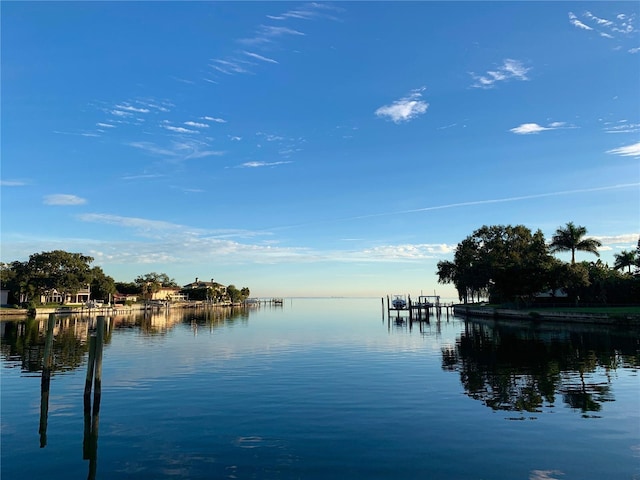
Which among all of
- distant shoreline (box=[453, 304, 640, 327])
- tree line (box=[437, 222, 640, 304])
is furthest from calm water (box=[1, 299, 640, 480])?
tree line (box=[437, 222, 640, 304])

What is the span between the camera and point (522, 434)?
16.0 meters

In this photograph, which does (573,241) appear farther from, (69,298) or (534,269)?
(69,298)

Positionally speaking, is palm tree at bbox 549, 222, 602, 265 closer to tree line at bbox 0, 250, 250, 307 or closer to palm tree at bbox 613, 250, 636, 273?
palm tree at bbox 613, 250, 636, 273

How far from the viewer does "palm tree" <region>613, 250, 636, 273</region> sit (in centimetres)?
10694

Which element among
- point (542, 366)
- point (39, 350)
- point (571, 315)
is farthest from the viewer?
point (571, 315)

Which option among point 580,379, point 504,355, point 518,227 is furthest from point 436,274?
point 580,379

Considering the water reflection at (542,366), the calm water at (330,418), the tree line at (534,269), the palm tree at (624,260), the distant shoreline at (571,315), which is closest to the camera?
the calm water at (330,418)

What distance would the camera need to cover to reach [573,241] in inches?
3861

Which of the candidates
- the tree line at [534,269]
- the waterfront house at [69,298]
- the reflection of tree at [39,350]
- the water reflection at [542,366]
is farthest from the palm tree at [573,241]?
the waterfront house at [69,298]

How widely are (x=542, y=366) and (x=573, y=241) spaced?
79.0 m

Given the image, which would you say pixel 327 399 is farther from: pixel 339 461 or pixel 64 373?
pixel 64 373

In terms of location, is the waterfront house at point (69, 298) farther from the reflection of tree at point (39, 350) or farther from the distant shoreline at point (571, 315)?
the distant shoreline at point (571, 315)

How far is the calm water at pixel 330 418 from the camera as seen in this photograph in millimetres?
13312

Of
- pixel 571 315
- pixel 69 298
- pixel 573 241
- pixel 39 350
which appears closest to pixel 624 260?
pixel 573 241
